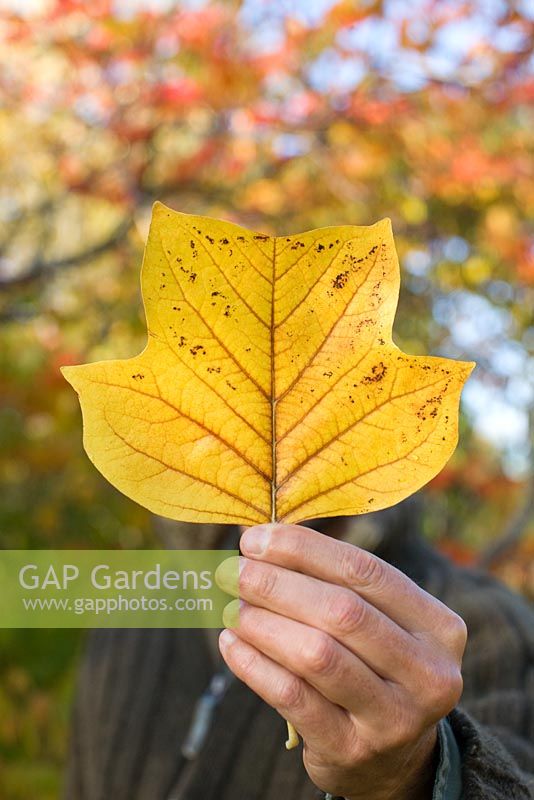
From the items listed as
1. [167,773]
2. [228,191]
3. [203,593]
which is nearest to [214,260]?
[203,593]

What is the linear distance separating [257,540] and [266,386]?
0.14 meters

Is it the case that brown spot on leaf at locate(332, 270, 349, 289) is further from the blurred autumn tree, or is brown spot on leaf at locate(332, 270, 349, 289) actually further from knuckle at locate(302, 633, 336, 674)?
→ the blurred autumn tree

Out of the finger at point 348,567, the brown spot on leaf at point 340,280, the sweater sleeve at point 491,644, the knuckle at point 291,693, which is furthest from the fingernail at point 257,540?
the sweater sleeve at point 491,644

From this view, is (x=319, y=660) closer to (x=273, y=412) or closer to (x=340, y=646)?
(x=340, y=646)

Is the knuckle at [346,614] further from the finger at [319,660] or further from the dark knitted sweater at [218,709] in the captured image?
the dark knitted sweater at [218,709]

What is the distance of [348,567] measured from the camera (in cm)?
68

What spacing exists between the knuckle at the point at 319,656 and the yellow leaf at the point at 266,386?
11 centimetres

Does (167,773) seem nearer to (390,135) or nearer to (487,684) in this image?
(487,684)

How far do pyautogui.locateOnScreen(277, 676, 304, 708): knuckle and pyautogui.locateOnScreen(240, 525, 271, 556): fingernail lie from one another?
11cm

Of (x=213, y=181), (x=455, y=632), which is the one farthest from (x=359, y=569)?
(x=213, y=181)

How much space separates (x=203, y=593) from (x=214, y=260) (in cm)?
117

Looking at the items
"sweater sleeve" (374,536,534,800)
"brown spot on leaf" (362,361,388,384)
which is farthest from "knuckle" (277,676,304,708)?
"sweater sleeve" (374,536,534,800)

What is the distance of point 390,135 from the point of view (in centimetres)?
A: 398

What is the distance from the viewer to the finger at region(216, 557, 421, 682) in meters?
0.67
